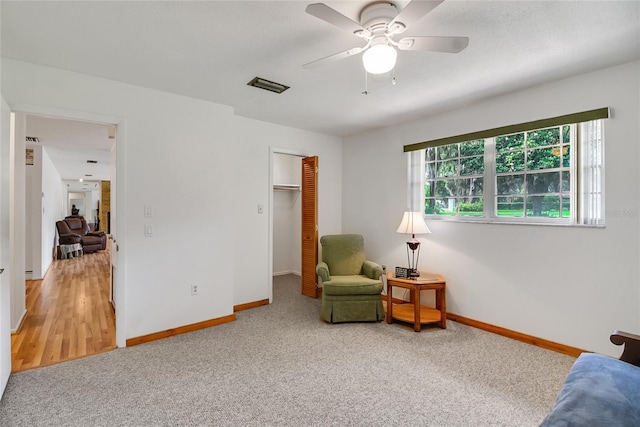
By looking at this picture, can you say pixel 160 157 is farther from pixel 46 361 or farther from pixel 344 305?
pixel 344 305

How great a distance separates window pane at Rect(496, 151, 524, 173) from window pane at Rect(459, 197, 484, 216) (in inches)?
15.9

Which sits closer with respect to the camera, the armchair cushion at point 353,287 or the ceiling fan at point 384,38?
the ceiling fan at point 384,38

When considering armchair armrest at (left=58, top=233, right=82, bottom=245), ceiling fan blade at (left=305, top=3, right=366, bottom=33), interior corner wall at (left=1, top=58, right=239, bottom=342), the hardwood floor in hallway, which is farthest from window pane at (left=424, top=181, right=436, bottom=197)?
armchair armrest at (left=58, top=233, right=82, bottom=245)

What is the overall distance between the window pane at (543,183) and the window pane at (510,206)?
0.14 meters

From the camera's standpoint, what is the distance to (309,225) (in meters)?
4.58

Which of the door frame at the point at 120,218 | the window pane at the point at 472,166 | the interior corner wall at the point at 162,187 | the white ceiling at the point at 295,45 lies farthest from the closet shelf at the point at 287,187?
the window pane at the point at 472,166

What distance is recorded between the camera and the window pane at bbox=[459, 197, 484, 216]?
348 centimetres

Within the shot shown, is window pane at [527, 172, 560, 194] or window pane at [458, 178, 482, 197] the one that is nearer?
window pane at [527, 172, 560, 194]

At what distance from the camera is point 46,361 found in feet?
8.48

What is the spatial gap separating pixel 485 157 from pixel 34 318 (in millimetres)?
5582

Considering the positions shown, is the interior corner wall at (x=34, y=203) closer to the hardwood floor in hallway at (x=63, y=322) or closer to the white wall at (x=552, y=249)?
the hardwood floor in hallway at (x=63, y=322)

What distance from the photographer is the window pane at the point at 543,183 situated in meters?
2.92

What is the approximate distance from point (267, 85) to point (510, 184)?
2711mm

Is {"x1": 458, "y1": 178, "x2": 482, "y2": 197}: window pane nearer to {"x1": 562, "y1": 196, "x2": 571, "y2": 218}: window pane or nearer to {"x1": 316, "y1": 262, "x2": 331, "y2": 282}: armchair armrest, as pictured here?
{"x1": 562, "y1": 196, "x2": 571, "y2": 218}: window pane
